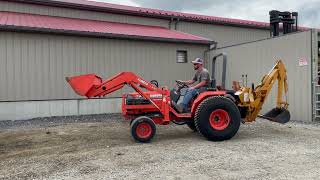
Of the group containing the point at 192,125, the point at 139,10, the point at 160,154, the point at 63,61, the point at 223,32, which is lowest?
the point at 160,154

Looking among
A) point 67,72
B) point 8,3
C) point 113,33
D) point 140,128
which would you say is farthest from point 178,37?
point 140,128

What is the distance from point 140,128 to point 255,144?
245cm

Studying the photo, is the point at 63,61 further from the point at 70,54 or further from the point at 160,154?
the point at 160,154

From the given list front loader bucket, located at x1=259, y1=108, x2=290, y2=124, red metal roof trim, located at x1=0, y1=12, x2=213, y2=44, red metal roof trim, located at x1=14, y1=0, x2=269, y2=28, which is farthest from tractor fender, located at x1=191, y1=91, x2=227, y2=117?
red metal roof trim, located at x1=14, y1=0, x2=269, y2=28

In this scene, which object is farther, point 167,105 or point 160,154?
point 167,105

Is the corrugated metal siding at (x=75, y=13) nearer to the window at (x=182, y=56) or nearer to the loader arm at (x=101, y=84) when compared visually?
the window at (x=182, y=56)

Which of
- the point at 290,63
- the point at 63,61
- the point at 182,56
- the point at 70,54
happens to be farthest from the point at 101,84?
the point at 182,56

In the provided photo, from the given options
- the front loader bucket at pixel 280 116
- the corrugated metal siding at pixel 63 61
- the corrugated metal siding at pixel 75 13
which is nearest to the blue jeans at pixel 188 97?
the front loader bucket at pixel 280 116

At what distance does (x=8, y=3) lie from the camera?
15953mm

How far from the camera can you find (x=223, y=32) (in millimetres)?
21562

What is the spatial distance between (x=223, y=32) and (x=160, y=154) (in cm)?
1554

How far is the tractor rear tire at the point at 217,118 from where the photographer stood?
8.27 meters

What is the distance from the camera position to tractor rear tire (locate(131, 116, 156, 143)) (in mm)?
8148

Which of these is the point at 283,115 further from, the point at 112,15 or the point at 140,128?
the point at 112,15
